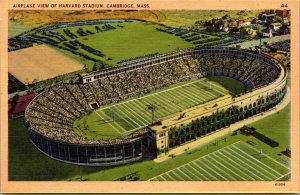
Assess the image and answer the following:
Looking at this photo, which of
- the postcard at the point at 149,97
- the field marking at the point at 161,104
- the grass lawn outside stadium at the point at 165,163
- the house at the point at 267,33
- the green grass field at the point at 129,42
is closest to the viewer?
the grass lawn outside stadium at the point at 165,163

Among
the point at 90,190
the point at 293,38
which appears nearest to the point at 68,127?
the point at 90,190

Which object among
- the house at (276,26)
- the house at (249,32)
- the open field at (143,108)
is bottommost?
the open field at (143,108)

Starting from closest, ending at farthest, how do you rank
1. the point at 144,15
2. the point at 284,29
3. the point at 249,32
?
the point at 144,15 < the point at 284,29 < the point at 249,32

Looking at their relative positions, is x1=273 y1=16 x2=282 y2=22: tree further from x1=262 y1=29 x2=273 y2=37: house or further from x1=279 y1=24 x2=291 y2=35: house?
x1=262 y1=29 x2=273 y2=37: house

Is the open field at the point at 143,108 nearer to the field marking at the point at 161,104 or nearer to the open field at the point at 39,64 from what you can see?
the field marking at the point at 161,104

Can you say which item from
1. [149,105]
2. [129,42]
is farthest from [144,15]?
[149,105]

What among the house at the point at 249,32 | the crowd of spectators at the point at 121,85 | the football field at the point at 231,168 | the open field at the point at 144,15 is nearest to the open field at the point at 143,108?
the crowd of spectators at the point at 121,85

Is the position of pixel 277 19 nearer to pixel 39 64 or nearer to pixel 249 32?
pixel 249 32
